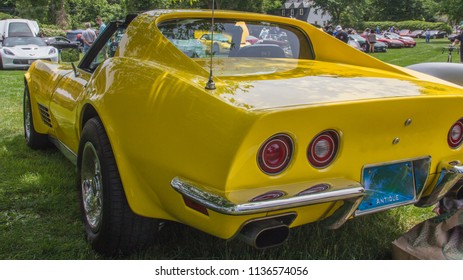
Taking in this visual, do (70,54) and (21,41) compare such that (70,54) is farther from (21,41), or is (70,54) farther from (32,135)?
(21,41)

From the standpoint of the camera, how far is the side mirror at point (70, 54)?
152 inches

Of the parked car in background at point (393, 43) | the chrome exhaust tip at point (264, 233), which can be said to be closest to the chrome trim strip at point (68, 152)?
the chrome exhaust tip at point (264, 233)

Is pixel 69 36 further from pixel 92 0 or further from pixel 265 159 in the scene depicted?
pixel 265 159

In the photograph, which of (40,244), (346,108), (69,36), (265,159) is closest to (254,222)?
(265,159)

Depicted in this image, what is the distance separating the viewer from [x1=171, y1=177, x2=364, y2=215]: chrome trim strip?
177 cm

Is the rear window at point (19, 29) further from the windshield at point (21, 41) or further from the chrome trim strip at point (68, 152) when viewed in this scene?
the chrome trim strip at point (68, 152)

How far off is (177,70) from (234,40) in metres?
0.96

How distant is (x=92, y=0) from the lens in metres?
40.3

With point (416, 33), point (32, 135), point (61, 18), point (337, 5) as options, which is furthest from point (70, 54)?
point (337, 5)

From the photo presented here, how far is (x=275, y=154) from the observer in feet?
6.38

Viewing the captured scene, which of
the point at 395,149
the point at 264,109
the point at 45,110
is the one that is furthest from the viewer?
the point at 45,110

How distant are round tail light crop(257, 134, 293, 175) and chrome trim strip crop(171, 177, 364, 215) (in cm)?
16

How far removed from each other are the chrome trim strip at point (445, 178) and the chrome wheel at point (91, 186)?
1.77m

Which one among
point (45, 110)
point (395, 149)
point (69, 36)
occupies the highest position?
point (395, 149)
